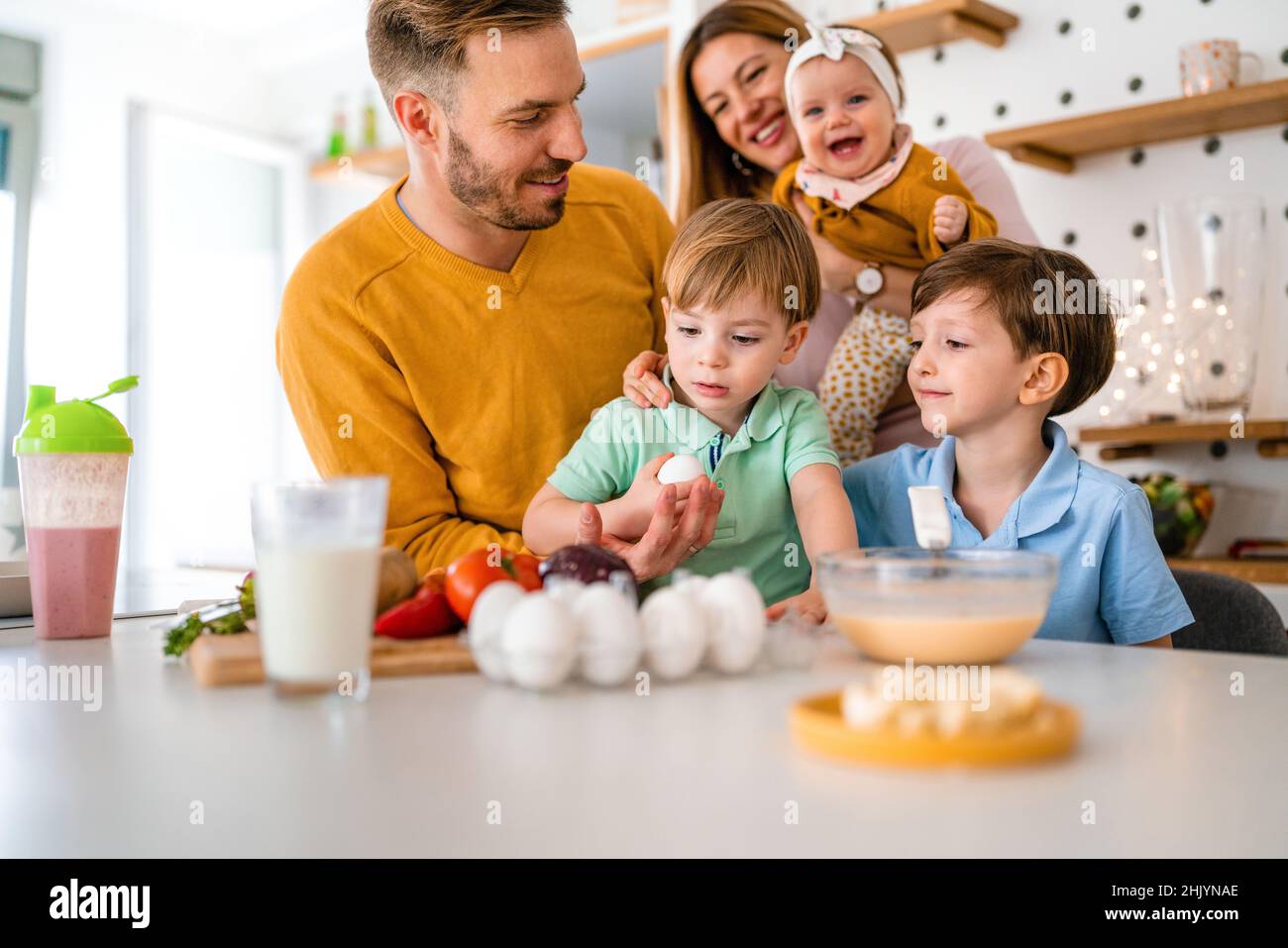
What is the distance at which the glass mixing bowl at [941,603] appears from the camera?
2.88 feet

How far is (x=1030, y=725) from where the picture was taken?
2.21 ft

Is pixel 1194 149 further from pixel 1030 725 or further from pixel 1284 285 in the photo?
pixel 1030 725

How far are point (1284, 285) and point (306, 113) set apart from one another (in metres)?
4.26

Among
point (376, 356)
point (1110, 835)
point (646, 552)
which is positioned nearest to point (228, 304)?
point (376, 356)

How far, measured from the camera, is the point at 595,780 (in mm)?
650

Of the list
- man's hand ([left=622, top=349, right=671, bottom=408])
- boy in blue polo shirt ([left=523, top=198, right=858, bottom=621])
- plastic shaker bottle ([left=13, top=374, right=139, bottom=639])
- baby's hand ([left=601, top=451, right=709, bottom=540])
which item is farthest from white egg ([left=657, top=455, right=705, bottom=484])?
plastic shaker bottle ([left=13, top=374, right=139, bottom=639])

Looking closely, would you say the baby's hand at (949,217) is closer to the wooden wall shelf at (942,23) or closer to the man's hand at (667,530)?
the man's hand at (667,530)

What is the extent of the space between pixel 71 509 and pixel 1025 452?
1144mm

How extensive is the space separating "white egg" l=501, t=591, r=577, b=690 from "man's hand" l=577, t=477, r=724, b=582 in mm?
335

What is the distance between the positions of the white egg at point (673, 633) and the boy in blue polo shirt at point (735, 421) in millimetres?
537

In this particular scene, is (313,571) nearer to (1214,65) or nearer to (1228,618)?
(1228,618)

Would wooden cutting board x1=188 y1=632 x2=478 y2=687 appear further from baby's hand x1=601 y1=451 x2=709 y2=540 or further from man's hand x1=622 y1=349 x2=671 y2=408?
man's hand x1=622 y1=349 x2=671 y2=408

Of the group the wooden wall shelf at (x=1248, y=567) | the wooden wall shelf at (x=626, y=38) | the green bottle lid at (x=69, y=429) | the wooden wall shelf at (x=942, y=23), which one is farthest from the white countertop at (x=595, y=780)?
the wooden wall shelf at (x=626, y=38)

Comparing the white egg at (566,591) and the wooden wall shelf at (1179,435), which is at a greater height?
the wooden wall shelf at (1179,435)
